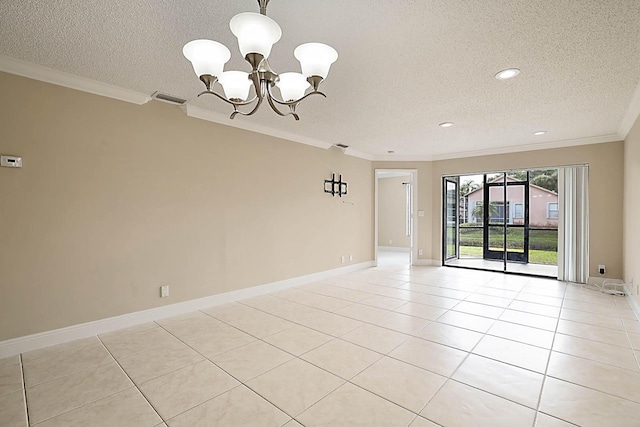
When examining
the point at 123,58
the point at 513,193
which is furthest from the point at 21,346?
the point at 513,193

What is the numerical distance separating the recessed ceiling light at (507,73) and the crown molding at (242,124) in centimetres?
299

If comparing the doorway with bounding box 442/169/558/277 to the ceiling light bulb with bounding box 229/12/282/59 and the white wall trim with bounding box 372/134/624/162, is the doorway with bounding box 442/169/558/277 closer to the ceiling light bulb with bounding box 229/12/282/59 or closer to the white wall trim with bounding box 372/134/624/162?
the white wall trim with bounding box 372/134/624/162

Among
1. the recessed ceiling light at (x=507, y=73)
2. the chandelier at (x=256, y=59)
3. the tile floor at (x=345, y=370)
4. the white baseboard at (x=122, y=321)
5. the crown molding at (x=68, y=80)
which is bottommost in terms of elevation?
the tile floor at (x=345, y=370)

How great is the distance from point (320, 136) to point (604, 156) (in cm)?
461

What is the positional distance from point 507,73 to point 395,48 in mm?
1164

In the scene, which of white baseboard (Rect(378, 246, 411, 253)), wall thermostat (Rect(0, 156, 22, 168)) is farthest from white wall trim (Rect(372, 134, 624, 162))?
wall thermostat (Rect(0, 156, 22, 168))

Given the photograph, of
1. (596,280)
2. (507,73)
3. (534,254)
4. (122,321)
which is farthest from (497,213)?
(122,321)

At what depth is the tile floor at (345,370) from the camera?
73.0 inches

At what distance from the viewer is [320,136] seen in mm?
5152

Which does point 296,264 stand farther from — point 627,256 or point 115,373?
point 627,256

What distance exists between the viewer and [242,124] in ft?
14.1

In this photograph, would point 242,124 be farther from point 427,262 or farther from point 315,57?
point 427,262

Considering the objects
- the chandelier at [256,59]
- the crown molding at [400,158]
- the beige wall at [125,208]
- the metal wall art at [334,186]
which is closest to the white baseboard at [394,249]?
the crown molding at [400,158]

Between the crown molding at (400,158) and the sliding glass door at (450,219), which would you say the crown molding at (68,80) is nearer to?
the crown molding at (400,158)
